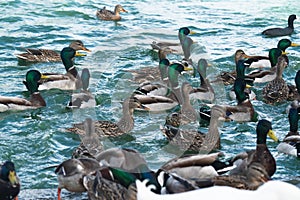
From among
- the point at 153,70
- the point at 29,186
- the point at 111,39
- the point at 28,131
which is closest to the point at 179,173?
the point at 29,186

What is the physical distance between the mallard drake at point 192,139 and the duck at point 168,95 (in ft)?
3.34

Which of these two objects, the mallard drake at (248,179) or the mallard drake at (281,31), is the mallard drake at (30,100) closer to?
the mallard drake at (248,179)

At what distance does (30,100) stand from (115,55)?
2.78 meters

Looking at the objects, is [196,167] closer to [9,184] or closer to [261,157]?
[261,157]

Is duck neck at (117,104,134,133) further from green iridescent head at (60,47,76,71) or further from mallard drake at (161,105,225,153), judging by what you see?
green iridescent head at (60,47,76,71)

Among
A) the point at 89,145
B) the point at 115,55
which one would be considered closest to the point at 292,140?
the point at 89,145

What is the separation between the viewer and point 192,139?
812 cm

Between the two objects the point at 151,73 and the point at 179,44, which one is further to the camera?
the point at 179,44

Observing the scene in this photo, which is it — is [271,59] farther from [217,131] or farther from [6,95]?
[6,95]

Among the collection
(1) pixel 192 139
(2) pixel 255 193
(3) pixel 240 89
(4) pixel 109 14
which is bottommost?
(1) pixel 192 139

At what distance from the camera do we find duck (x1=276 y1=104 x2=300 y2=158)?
→ 782 cm

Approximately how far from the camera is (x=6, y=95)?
9.91 metres

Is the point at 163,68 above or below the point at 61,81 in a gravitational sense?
above

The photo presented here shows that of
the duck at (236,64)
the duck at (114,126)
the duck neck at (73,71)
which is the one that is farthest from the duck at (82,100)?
the duck at (236,64)
